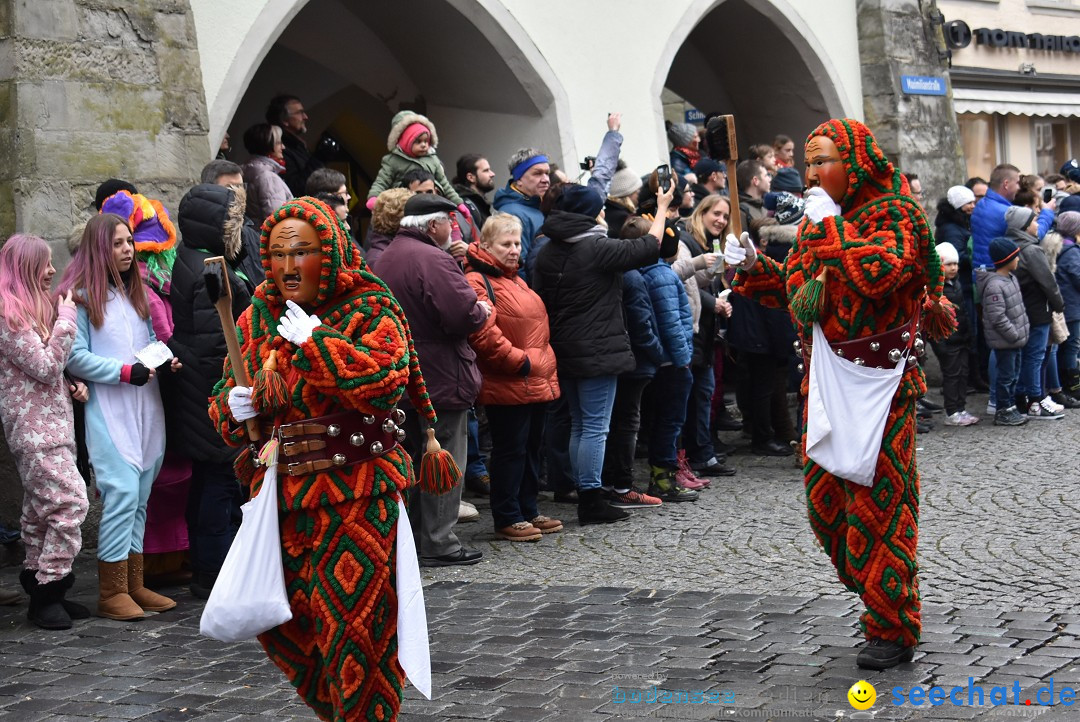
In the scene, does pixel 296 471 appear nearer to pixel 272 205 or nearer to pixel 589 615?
pixel 589 615

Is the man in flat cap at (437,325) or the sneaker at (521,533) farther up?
the man in flat cap at (437,325)

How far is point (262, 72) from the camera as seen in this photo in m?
13.2

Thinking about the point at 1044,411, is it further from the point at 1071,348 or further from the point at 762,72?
the point at 762,72

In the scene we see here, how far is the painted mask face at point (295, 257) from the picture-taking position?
14.4 ft

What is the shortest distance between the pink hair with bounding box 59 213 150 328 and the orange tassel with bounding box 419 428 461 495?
2.52m

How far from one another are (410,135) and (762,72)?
24.6 ft

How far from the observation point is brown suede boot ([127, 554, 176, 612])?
6773 millimetres

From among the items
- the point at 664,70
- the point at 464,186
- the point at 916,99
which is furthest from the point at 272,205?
the point at 916,99

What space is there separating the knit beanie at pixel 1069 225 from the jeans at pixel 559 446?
631 centimetres

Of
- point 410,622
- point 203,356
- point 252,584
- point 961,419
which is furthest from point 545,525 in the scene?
point 961,419

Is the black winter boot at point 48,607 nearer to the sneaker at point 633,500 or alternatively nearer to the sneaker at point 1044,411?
the sneaker at point 633,500

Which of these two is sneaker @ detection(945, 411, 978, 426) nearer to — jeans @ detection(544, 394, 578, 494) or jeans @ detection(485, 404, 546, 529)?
jeans @ detection(544, 394, 578, 494)

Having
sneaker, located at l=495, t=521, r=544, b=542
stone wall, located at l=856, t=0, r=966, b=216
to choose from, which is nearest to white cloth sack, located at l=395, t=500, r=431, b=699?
sneaker, located at l=495, t=521, r=544, b=542

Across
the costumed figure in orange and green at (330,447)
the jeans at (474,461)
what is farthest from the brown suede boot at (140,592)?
the jeans at (474,461)
